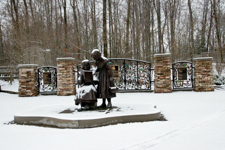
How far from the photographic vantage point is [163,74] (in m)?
11.6

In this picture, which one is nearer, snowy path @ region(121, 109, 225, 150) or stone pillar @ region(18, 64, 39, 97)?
snowy path @ region(121, 109, 225, 150)

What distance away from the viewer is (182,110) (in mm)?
6855

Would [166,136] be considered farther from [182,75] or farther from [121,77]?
[182,75]

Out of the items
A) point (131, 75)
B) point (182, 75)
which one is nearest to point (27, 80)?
point (131, 75)

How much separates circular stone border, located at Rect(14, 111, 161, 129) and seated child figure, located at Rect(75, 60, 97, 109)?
3.27 feet

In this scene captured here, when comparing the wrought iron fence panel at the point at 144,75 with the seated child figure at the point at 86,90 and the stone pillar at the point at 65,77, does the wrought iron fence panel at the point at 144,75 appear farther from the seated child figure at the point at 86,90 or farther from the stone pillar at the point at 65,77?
the seated child figure at the point at 86,90

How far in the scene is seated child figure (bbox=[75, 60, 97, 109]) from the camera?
5949 millimetres

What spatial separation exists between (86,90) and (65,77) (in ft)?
19.5

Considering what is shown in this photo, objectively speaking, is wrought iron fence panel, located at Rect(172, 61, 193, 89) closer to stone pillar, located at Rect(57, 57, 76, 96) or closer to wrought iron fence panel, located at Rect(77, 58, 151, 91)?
wrought iron fence panel, located at Rect(77, 58, 151, 91)

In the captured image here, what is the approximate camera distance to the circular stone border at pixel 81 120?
496 centimetres

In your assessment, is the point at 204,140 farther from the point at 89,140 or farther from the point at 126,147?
the point at 89,140

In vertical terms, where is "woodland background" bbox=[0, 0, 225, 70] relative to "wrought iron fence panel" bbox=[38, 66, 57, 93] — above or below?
above

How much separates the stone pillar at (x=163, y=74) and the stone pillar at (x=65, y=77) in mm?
4546

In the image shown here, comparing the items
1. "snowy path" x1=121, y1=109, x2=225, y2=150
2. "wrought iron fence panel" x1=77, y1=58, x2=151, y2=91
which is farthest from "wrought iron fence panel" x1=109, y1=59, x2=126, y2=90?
"snowy path" x1=121, y1=109, x2=225, y2=150
